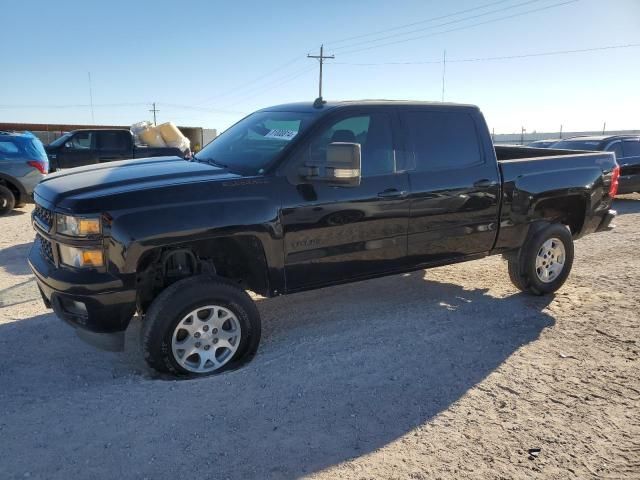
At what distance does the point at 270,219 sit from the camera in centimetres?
386

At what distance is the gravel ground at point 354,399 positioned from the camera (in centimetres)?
282

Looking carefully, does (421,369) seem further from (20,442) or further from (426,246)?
(20,442)

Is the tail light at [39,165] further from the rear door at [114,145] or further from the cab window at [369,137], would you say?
the cab window at [369,137]

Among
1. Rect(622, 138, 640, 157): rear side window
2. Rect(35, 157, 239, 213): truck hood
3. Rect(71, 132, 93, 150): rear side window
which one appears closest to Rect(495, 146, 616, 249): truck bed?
Rect(35, 157, 239, 213): truck hood

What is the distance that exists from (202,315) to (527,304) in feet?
11.3

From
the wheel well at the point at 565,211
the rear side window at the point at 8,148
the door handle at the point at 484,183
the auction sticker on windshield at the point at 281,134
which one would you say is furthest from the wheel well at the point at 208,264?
the rear side window at the point at 8,148

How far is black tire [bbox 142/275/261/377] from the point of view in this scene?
11.6 ft

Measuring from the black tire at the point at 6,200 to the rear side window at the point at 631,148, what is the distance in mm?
13743

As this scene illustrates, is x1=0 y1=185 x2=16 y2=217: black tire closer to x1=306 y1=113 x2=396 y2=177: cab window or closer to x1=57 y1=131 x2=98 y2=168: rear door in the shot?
x1=57 y1=131 x2=98 y2=168: rear door

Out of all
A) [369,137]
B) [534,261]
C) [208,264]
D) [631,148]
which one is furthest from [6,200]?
[631,148]

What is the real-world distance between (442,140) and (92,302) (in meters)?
3.28

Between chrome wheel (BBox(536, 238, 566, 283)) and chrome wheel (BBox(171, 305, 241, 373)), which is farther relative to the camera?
chrome wheel (BBox(536, 238, 566, 283))

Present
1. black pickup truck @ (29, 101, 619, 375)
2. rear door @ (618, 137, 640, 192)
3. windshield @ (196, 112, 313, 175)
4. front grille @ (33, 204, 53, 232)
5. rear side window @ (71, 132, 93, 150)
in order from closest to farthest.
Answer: black pickup truck @ (29, 101, 619, 375)
front grille @ (33, 204, 53, 232)
windshield @ (196, 112, 313, 175)
rear door @ (618, 137, 640, 192)
rear side window @ (71, 132, 93, 150)

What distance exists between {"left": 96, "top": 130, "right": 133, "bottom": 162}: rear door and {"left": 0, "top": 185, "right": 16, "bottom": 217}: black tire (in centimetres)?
385
